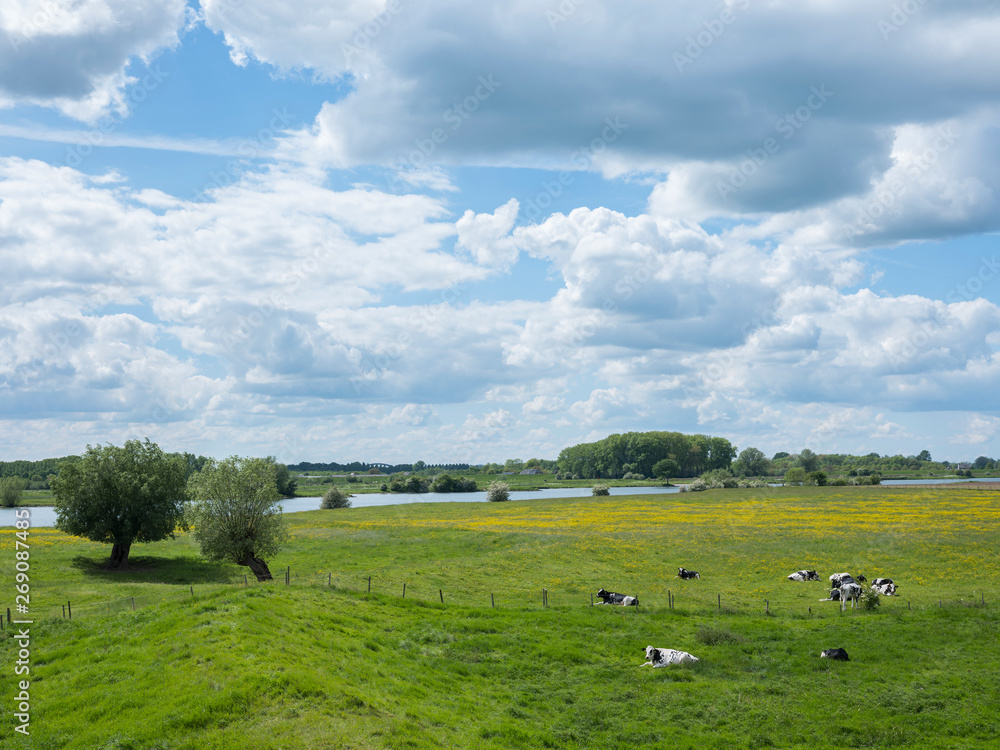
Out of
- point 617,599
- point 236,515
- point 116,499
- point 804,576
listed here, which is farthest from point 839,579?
point 116,499

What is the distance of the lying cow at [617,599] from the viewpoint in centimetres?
3425

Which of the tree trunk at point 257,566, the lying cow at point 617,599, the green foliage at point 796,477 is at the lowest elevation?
the green foliage at point 796,477

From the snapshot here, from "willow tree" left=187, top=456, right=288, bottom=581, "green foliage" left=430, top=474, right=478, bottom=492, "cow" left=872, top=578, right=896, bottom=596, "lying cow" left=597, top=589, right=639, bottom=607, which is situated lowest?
"green foliage" left=430, top=474, right=478, bottom=492

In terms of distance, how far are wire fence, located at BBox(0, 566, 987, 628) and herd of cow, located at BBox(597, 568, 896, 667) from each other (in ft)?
1.96

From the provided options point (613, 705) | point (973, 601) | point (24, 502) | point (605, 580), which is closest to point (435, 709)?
point (613, 705)

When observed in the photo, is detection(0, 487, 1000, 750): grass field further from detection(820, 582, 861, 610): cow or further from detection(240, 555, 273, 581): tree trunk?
detection(240, 555, 273, 581): tree trunk

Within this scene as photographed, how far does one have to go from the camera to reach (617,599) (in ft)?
116

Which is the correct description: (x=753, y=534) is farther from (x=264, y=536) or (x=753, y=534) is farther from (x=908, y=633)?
(x=264, y=536)

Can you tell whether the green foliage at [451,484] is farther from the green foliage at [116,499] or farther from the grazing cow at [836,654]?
the grazing cow at [836,654]

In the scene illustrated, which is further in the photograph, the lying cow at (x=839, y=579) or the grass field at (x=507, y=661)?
the lying cow at (x=839, y=579)

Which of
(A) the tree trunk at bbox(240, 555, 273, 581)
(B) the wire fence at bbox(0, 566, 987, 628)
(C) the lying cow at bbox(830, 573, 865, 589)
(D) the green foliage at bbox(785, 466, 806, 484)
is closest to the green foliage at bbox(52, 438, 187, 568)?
(A) the tree trunk at bbox(240, 555, 273, 581)

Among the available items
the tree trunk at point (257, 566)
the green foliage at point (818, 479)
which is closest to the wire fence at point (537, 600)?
the tree trunk at point (257, 566)

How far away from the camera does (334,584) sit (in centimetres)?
3241

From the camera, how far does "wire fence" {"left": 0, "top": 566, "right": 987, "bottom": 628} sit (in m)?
30.6
